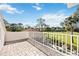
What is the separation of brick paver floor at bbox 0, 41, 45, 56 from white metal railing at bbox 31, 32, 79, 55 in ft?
0.88

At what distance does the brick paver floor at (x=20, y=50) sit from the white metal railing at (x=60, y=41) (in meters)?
0.27

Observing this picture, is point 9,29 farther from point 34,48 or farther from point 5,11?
point 34,48

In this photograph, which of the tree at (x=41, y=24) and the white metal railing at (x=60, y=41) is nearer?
the white metal railing at (x=60, y=41)

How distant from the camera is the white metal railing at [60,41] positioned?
418cm

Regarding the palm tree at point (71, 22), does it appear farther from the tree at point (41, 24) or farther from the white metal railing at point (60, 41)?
the tree at point (41, 24)

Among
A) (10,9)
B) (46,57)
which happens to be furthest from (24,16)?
(46,57)

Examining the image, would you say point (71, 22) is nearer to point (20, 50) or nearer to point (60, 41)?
point (60, 41)

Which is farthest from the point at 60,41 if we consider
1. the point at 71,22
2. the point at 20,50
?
the point at 20,50

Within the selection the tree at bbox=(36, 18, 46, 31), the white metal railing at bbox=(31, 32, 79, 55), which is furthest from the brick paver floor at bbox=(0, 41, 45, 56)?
the tree at bbox=(36, 18, 46, 31)

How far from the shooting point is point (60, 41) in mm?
4453

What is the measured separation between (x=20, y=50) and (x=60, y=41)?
34.4 inches

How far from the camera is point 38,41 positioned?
4.70 meters

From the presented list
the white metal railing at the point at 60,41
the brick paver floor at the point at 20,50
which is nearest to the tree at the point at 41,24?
the white metal railing at the point at 60,41

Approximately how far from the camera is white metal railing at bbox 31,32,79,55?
4176 millimetres
